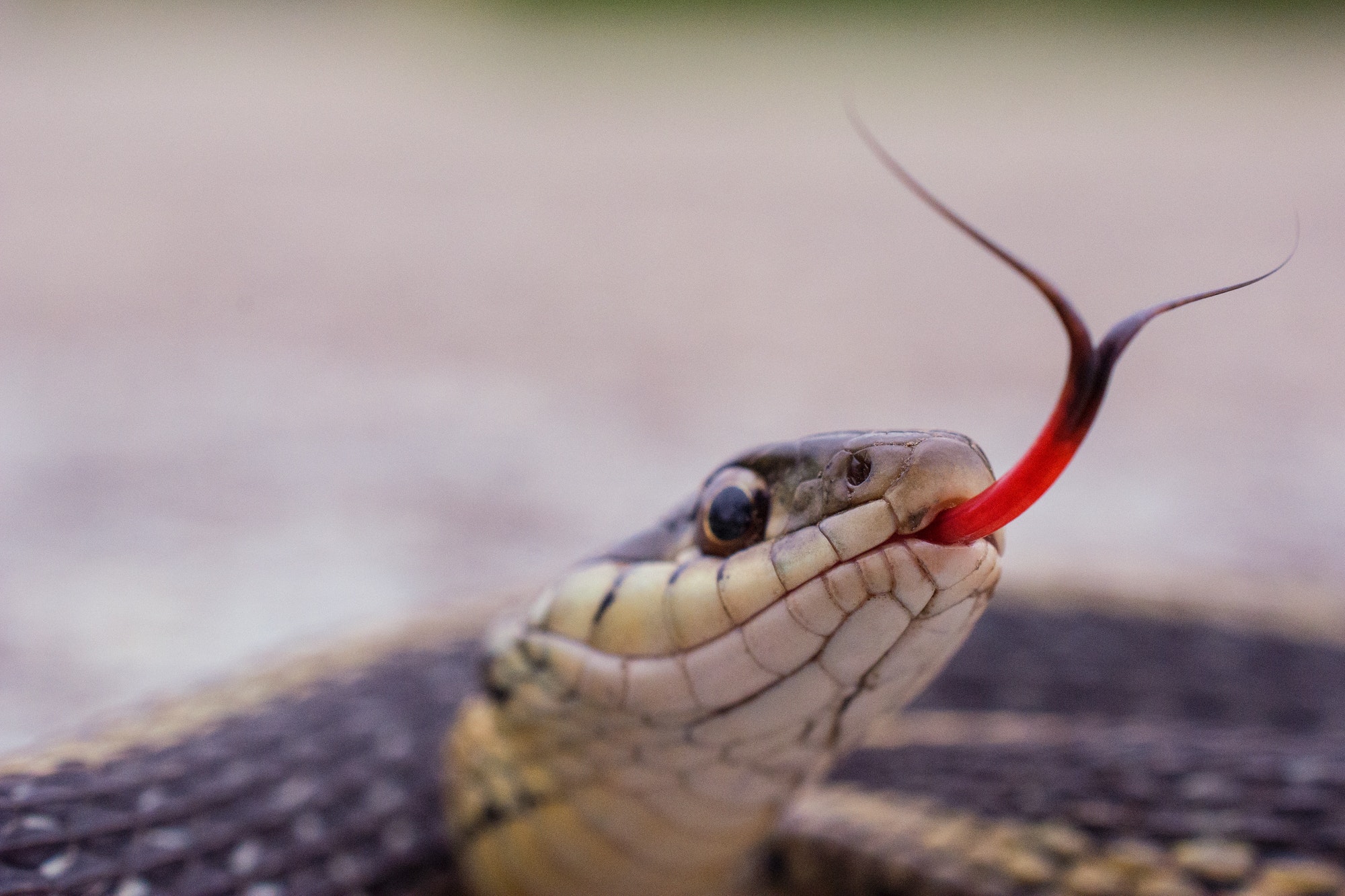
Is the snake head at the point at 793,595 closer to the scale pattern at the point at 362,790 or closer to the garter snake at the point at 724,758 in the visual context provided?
the garter snake at the point at 724,758

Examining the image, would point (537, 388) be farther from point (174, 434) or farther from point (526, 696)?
point (526, 696)

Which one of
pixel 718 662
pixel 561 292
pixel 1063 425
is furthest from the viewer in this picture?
pixel 561 292

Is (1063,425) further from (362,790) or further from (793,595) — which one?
(362,790)

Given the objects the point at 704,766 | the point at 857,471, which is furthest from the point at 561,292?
the point at 857,471

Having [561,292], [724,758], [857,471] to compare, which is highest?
[561,292]

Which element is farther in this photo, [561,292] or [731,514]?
[561,292]

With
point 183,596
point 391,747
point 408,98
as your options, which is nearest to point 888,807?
point 391,747

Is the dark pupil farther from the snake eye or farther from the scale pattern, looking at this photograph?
the scale pattern
